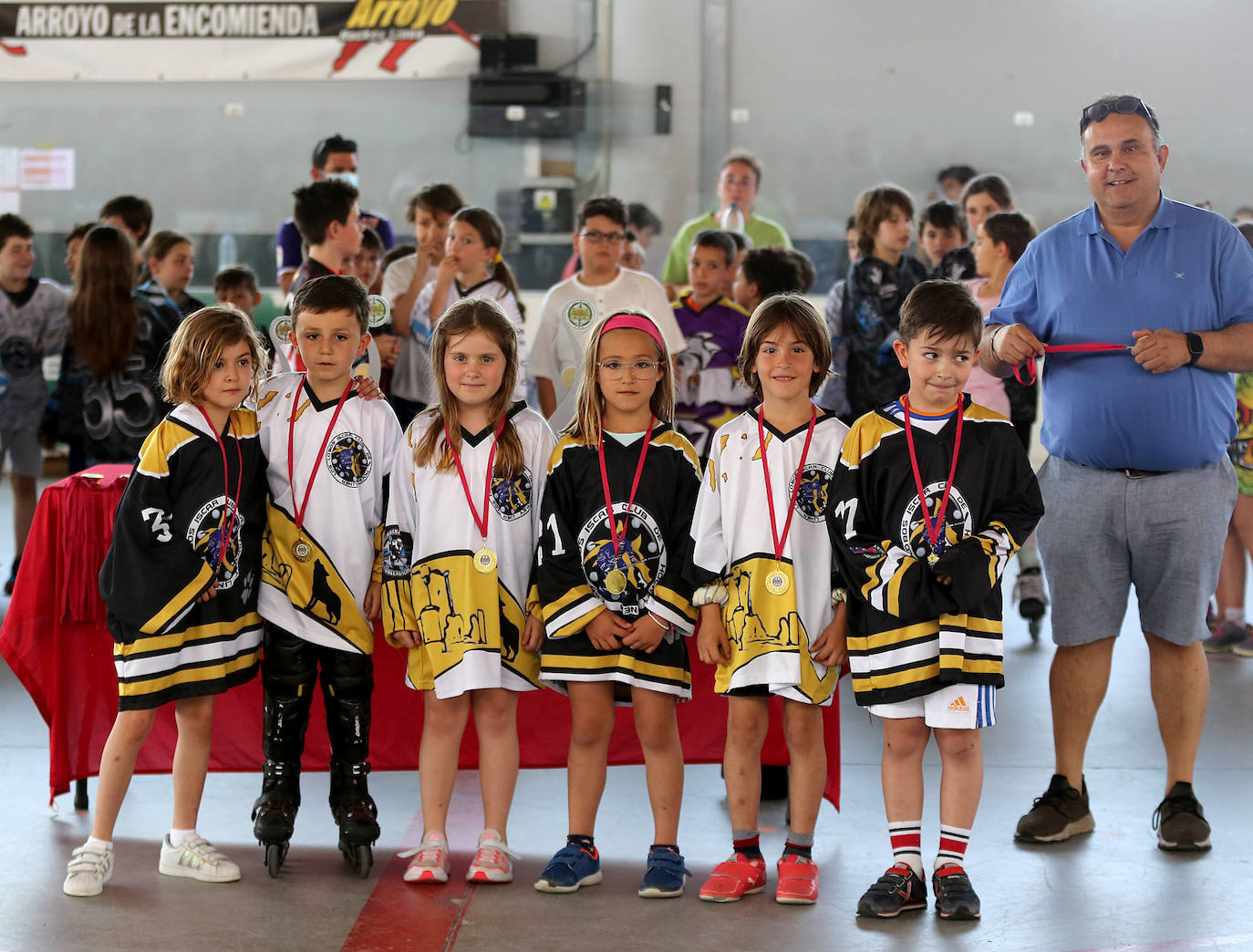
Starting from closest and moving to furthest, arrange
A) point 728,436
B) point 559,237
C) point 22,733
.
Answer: point 728,436, point 22,733, point 559,237

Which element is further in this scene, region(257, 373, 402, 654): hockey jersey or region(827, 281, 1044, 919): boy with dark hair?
region(257, 373, 402, 654): hockey jersey

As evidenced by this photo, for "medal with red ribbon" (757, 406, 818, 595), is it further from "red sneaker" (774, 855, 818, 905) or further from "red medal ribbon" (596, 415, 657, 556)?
"red sneaker" (774, 855, 818, 905)

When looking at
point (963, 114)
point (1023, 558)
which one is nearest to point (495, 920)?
point (1023, 558)

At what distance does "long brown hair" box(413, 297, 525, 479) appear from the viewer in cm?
296

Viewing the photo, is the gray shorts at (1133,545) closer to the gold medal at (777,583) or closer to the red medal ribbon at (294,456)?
the gold medal at (777,583)

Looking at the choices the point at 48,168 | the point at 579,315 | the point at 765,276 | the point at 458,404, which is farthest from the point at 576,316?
the point at 48,168

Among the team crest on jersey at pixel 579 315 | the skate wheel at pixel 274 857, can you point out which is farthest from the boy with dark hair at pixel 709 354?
the skate wheel at pixel 274 857

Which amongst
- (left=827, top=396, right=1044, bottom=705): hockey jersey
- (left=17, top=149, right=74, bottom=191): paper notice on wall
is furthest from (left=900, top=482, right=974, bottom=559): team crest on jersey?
(left=17, top=149, right=74, bottom=191): paper notice on wall

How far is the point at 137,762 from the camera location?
3354 mm

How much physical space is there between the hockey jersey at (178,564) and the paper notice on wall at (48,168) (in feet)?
26.4

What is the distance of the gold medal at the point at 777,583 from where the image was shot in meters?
2.83

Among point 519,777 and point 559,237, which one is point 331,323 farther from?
point 559,237

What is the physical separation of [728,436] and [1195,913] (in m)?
1.36

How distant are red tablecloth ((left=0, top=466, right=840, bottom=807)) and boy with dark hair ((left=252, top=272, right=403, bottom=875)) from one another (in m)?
0.34
